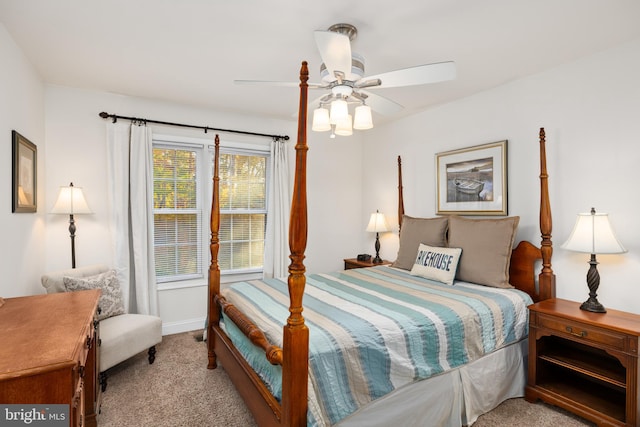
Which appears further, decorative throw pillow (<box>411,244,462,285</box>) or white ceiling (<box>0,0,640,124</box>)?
decorative throw pillow (<box>411,244,462,285</box>)

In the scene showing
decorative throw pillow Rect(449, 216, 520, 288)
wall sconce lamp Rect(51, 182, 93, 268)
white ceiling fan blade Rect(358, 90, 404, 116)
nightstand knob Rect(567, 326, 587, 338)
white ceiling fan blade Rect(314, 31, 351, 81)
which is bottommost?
nightstand knob Rect(567, 326, 587, 338)

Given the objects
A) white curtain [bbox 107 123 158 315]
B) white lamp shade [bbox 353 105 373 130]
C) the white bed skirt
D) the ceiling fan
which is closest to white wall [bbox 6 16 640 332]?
white curtain [bbox 107 123 158 315]

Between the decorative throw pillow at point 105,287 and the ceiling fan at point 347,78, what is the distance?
2.02m

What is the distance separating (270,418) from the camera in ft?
5.63

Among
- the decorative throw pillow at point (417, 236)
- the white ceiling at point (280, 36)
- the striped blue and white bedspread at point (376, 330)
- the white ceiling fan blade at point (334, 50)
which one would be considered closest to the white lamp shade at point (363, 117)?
the white ceiling fan blade at point (334, 50)

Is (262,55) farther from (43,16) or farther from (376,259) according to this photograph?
(376,259)

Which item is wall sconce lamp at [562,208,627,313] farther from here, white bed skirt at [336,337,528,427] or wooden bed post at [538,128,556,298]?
white bed skirt at [336,337,528,427]

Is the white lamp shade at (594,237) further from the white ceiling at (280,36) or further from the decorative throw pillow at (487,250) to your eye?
the white ceiling at (280,36)

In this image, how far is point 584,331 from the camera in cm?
213

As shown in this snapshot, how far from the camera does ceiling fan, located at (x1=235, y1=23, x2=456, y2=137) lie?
5.68ft

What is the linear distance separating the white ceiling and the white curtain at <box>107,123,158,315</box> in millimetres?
566

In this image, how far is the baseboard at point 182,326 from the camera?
12.1 feet

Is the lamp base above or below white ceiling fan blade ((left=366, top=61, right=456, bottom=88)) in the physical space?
below

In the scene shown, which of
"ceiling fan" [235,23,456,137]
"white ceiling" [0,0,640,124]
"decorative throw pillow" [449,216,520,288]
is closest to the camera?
"ceiling fan" [235,23,456,137]
